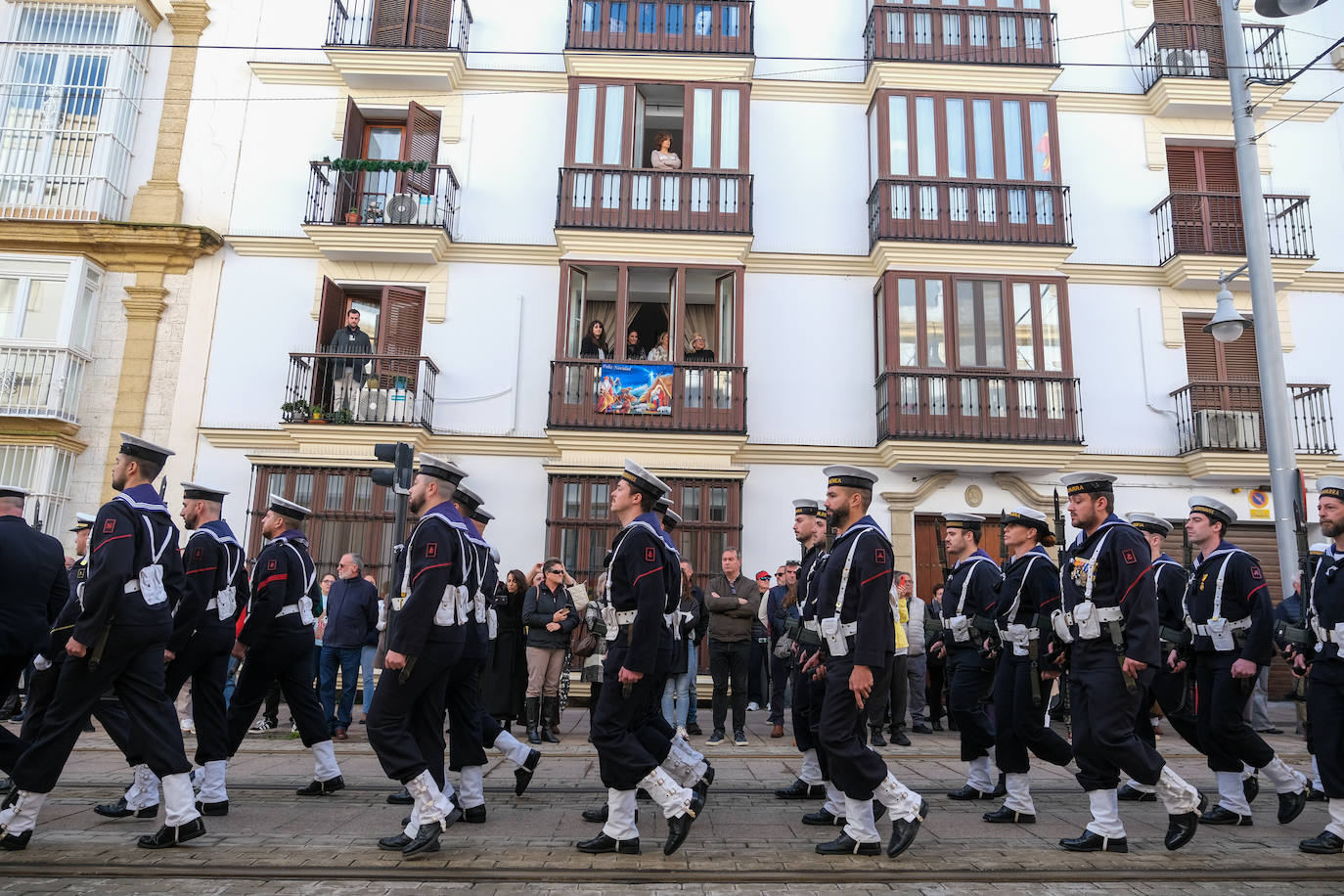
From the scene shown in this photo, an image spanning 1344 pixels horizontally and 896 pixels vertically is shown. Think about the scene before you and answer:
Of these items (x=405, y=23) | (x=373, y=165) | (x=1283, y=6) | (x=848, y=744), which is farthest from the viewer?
(x=405, y=23)

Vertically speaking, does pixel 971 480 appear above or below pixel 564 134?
below

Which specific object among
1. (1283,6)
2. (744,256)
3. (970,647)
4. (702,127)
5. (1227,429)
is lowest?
(970,647)

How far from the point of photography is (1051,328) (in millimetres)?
16438

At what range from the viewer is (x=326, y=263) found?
55.9ft

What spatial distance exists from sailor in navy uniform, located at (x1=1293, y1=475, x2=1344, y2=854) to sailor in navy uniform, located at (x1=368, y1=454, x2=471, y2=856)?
5530 mm

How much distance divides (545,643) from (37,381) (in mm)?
11584

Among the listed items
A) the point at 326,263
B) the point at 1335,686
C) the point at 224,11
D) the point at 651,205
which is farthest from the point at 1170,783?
the point at 224,11

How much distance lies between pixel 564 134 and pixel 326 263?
5.10 m

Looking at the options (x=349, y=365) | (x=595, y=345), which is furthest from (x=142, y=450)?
(x=595, y=345)

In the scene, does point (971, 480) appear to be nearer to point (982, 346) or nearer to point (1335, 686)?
point (982, 346)

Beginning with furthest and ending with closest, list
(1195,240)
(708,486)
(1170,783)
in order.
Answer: (1195,240), (708,486), (1170,783)

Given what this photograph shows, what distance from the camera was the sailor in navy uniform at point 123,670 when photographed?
5.45 metres

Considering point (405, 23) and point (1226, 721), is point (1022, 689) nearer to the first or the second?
point (1226, 721)

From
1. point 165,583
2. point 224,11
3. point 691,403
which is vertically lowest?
point 165,583
